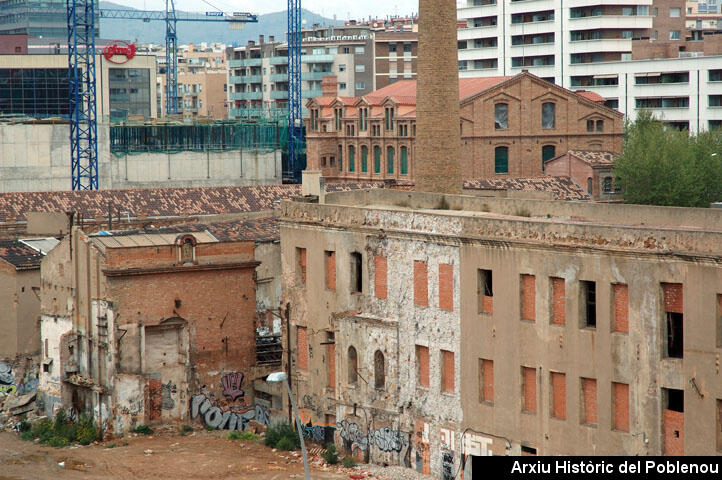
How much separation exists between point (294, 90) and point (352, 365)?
70947 millimetres

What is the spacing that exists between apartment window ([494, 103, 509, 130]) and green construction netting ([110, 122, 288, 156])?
20769 mm

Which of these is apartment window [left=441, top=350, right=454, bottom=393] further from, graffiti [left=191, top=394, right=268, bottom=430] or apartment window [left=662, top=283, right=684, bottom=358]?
graffiti [left=191, top=394, right=268, bottom=430]

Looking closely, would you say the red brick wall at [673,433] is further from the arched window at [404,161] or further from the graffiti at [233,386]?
the arched window at [404,161]

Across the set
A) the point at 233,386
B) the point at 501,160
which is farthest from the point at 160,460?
the point at 501,160

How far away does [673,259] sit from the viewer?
31.4 meters

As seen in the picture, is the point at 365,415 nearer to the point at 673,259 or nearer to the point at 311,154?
the point at 673,259

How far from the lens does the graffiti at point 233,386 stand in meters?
45.6

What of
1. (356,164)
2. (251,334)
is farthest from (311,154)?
(251,334)

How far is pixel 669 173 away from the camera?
73375 millimetres

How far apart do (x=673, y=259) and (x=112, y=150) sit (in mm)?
60829

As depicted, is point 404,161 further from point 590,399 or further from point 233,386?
Result: point 590,399

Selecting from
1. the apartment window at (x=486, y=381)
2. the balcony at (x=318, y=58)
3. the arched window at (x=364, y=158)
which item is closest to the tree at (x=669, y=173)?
the arched window at (x=364, y=158)

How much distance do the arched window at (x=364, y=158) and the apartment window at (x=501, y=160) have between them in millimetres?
9785

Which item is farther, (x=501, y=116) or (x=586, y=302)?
(x=501, y=116)
